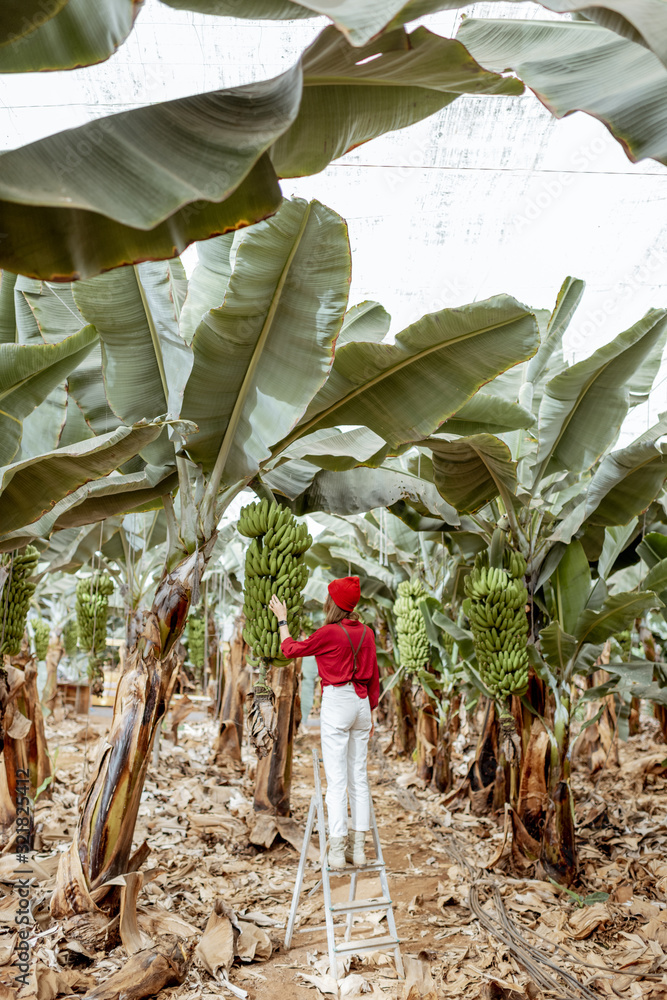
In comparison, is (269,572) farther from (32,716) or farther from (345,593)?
(32,716)

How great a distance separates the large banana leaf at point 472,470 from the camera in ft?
13.5

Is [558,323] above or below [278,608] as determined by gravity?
above

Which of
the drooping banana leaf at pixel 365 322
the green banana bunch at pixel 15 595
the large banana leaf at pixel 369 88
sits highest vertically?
the drooping banana leaf at pixel 365 322

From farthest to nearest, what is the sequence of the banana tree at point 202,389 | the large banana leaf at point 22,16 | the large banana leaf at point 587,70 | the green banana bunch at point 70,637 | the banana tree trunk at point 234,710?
the green banana bunch at point 70,637 < the banana tree trunk at point 234,710 < the banana tree at point 202,389 < the large banana leaf at point 587,70 < the large banana leaf at point 22,16

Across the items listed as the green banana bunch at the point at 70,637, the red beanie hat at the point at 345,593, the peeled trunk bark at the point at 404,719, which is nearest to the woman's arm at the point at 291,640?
the red beanie hat at the point at 345,593

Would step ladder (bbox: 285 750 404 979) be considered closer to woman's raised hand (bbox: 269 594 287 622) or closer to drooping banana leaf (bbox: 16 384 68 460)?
woman's raised hand (bbox: 269 594 287 622)

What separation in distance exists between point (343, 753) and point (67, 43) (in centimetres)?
354

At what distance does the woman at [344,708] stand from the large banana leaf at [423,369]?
0.96 metres

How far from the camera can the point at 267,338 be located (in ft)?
10.9

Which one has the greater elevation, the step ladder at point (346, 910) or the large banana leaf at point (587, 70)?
the large banana leaf at point (587, 70)

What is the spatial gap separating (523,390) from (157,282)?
2744 mm

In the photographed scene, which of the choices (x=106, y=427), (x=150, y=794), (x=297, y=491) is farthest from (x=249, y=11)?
(x=150, y=794)

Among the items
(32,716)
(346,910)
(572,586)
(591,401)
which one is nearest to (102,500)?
(346,910)

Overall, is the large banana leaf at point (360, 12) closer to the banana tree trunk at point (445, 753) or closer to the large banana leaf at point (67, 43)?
the large banana leaf at point (67, 43)
